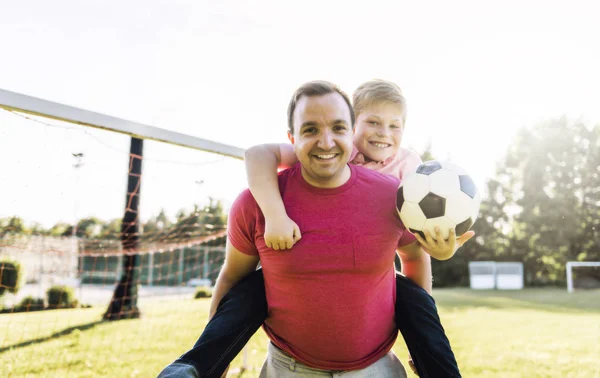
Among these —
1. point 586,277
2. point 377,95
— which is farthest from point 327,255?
point 586,277

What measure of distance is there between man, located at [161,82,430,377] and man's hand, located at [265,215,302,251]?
53 mm

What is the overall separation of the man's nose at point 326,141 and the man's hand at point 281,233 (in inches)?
13.7

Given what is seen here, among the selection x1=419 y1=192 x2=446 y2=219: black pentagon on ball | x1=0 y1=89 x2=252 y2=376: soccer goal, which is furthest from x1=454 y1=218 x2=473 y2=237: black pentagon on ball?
x1=0 y1=89 x2=252 y2=376: soccer goal

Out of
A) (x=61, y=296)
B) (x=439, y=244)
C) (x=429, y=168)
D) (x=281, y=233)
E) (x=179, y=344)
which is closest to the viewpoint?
(x=281, y=233)

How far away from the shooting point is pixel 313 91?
220 cm

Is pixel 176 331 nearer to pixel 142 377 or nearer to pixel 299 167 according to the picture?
pixel 142 377

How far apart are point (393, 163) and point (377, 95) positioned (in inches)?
16.9

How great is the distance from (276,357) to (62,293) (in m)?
12.8

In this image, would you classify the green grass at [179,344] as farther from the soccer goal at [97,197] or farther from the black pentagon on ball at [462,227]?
the black pentagon on ball at [462,227]

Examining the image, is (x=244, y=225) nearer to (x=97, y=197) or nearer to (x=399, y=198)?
(x=399, y=198)

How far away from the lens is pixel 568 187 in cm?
3403

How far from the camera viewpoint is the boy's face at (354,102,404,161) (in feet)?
9.48

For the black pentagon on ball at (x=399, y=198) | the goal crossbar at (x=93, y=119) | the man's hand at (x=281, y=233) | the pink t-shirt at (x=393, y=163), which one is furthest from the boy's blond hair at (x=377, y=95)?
the goal crossbar at (x=93, y=119)

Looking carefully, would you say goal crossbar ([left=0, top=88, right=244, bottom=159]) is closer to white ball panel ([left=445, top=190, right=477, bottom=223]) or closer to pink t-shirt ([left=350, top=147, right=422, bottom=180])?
pink t-shirt ([left=350, top=147, right=422, bottom=180])
